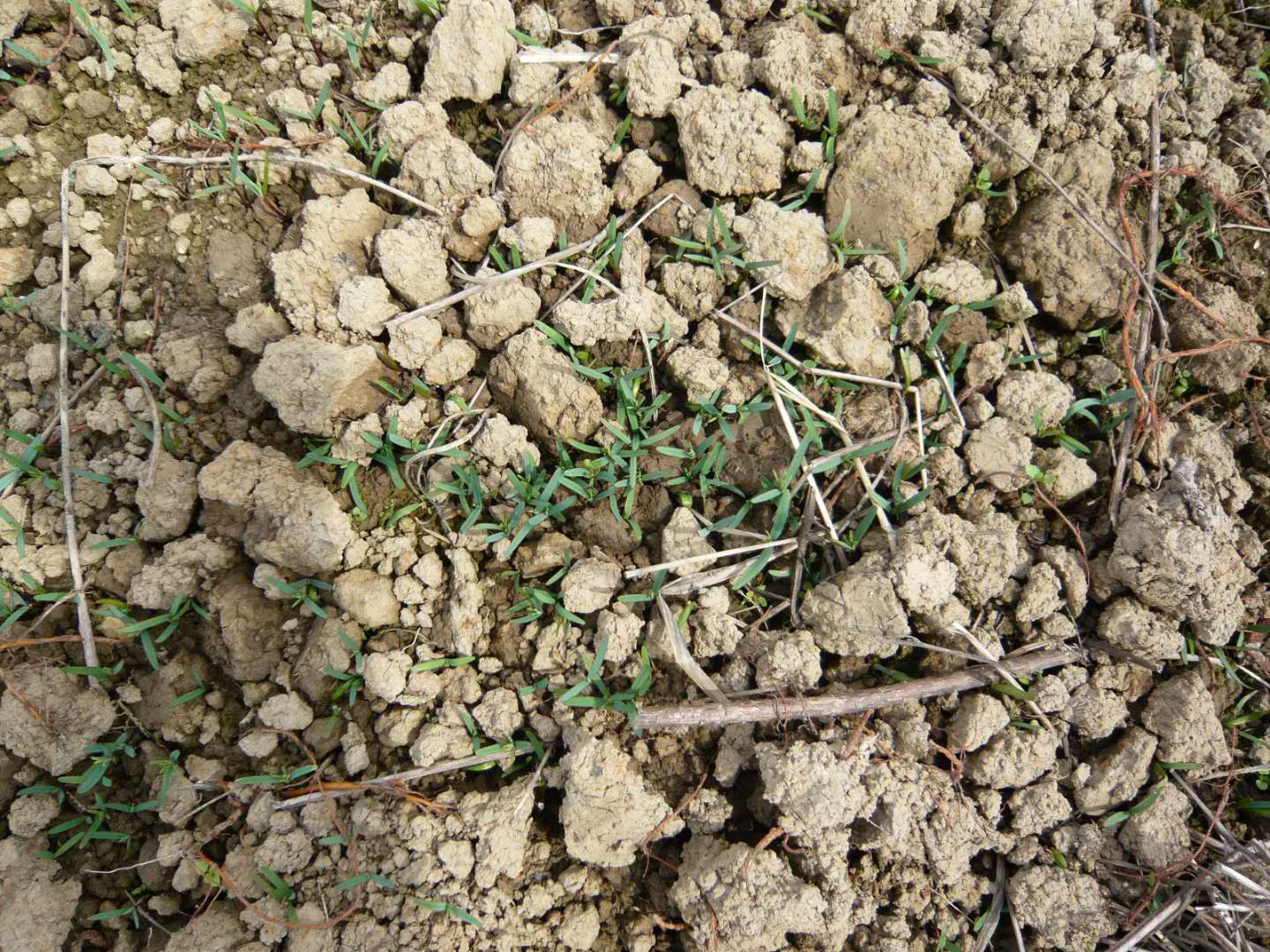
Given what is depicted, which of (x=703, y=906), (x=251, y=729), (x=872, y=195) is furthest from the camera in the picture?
(x=872, y=195)

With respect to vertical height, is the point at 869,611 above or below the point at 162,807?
above

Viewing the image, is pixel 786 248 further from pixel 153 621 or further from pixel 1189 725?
pixel 153 621

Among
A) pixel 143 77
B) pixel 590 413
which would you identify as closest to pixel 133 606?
pixel 590 413

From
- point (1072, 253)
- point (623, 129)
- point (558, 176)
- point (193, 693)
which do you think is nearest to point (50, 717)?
point (193, 693)

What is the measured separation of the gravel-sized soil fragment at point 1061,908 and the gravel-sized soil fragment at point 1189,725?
0.42m

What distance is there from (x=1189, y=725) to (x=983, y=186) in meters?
1.62

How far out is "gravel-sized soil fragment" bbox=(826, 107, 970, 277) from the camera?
212cm

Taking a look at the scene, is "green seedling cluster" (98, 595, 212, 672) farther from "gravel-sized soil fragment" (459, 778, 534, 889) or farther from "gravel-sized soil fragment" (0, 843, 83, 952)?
"gravel-sized soil fragment" (459, 778, 534, 889)

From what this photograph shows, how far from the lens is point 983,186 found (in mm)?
2191

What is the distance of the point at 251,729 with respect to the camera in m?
1.99

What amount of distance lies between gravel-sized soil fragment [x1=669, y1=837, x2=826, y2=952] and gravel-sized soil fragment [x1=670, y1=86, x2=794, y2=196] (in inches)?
71.4

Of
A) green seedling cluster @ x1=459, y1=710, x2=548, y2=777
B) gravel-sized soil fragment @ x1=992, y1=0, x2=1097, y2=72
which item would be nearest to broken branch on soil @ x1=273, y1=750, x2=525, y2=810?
green seedling cluster @ x1=459, y1=710, x2=548, y2=777

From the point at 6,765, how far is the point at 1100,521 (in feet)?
10.1

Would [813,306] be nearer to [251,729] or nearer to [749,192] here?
[749,192]
